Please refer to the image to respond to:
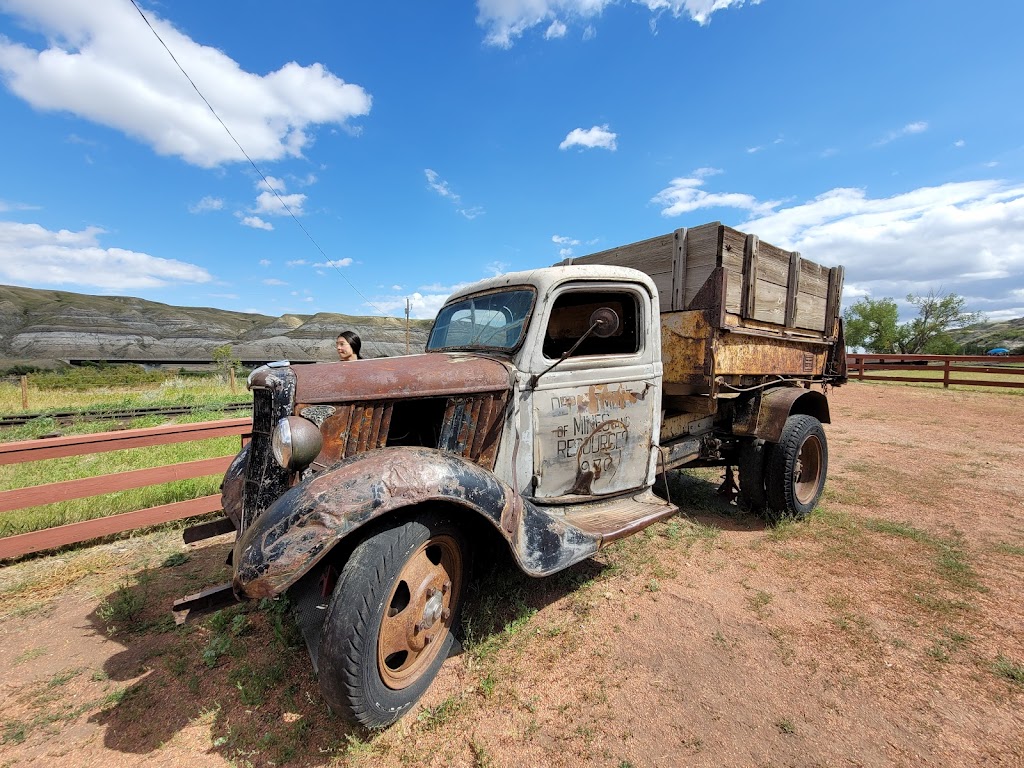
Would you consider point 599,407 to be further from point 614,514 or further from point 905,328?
point 905,328

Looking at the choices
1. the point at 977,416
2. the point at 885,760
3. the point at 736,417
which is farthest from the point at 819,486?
the point at 977,416

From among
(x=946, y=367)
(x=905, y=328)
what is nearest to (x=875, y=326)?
(x=905, y=328)

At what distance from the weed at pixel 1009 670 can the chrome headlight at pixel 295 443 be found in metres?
3.43

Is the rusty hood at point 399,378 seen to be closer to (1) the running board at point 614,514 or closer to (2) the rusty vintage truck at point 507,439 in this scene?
(2) the rusty vintage truck at point 507,439

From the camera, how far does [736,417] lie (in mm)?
3904

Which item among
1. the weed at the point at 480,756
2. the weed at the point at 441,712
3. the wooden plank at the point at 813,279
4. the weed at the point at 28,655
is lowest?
the weed at the point at 28,655

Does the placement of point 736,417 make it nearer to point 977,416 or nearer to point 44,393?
point 977,416

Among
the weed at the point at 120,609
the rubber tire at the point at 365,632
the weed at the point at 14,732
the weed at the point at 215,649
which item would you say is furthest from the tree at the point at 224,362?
the rubber tire at the point at 365,632

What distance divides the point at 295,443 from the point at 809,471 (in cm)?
461

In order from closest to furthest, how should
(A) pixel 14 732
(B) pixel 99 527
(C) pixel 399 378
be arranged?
(A) pixel 14 732
(C) pixel 399 378
(B) pixel 99 527

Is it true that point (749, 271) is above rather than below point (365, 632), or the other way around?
above

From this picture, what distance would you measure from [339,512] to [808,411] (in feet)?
15.1

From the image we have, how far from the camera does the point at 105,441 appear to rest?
3.57 m

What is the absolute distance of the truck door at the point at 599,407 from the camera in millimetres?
2703
